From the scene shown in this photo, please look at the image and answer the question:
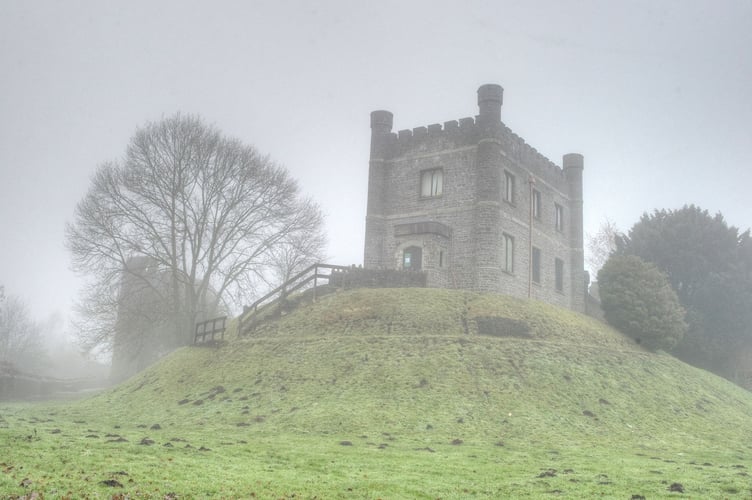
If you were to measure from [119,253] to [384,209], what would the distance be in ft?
52.1

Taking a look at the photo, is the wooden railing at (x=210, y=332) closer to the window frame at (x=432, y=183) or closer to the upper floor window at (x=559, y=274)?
the window frame at (x=432, y=183)

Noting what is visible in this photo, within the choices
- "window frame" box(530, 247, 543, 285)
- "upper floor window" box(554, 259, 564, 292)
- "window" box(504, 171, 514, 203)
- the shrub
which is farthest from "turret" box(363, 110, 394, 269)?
the shrub

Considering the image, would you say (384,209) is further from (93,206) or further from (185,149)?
(93,206)

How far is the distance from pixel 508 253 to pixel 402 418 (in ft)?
62.0

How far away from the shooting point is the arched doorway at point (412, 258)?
3675cm

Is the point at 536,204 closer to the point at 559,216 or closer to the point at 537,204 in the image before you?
the point at 537,204

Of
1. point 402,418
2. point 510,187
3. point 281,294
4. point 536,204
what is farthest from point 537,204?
point 402,418

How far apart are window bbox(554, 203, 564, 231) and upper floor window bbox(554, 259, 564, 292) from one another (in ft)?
7.50

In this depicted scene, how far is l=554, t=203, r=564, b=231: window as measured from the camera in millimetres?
43688

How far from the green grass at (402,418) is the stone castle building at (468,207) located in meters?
3.97

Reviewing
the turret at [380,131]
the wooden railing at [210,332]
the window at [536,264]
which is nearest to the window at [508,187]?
the window at [536,264]

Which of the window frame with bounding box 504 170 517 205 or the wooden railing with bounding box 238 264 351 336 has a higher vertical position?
the window frame with bounding box 504 170 517 205

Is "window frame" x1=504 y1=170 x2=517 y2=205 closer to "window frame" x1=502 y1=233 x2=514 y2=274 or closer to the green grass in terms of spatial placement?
"window frame" x1=502 y1=233 x2=514 y2=274

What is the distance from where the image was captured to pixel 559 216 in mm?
44219
